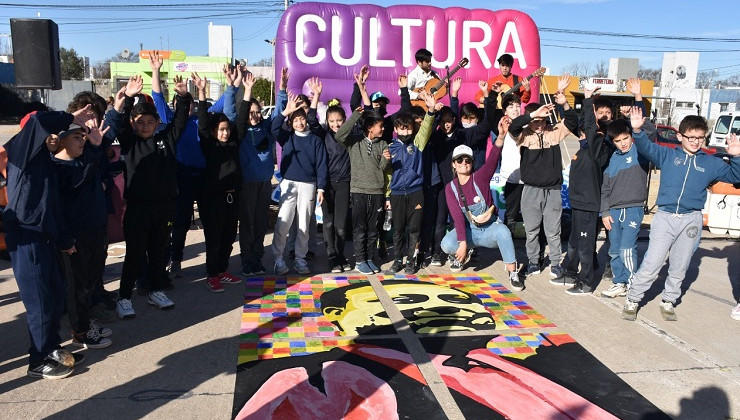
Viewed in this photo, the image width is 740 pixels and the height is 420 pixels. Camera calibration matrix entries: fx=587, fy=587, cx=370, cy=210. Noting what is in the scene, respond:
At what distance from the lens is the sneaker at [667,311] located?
16.6 feet

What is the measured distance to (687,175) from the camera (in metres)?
4.89

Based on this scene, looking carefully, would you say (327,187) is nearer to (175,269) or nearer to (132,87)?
(175,269)

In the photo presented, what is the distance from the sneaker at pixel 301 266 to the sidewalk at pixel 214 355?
2.51 feet

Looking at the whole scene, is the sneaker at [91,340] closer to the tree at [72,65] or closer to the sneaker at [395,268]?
the sneaker at [395,268]

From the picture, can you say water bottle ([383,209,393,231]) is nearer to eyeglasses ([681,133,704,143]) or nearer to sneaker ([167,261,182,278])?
sneaker ([167,261,182,278])

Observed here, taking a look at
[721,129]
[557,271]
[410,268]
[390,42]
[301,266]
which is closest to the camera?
[557,271]

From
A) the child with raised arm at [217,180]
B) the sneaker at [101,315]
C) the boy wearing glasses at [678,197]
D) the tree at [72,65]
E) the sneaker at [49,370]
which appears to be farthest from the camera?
the tree at [72,65]

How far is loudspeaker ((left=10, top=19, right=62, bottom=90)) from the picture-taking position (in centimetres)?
716

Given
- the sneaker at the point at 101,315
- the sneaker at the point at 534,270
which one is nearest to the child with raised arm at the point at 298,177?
the sneaker at the point at 101,315

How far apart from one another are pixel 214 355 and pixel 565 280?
3602 millimetres

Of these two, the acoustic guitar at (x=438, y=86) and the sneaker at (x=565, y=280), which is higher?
the acoustic guitar at (x=438, y=86)

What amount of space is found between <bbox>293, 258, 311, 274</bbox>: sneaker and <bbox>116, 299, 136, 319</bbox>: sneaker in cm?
179

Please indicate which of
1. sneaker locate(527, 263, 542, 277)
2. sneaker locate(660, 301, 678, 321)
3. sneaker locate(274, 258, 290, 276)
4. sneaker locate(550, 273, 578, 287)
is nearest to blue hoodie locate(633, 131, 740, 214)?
sneaker locate(660, 301, 678, 321)

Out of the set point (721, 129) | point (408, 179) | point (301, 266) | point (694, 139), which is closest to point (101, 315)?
point (301, 266)
